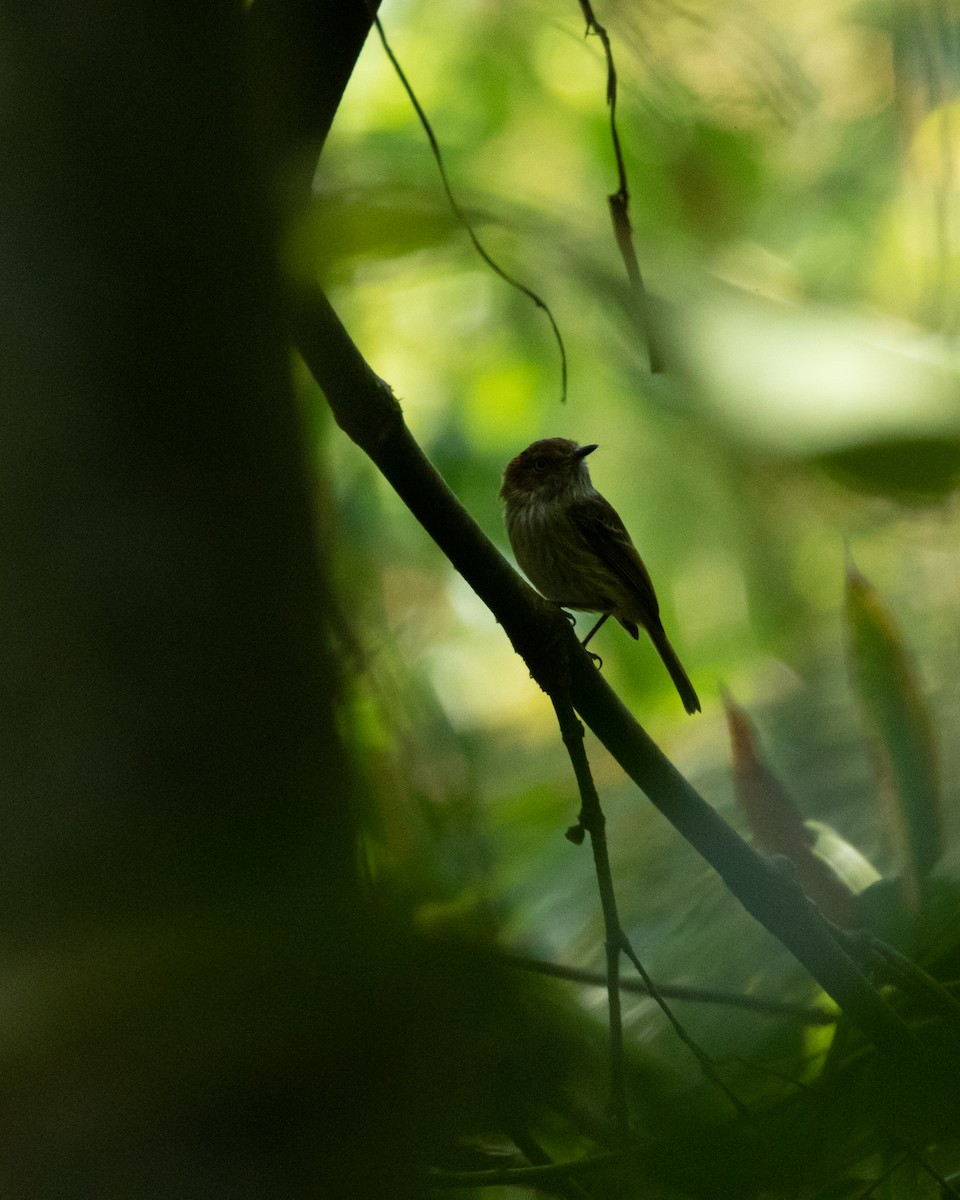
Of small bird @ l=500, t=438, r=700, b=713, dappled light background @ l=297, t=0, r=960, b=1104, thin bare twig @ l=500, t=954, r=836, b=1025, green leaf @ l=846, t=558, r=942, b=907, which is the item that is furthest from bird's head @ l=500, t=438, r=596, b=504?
thin bare twig @ l=500, t=954, r=836, b=1025

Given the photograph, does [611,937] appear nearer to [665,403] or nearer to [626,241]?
[665,403]

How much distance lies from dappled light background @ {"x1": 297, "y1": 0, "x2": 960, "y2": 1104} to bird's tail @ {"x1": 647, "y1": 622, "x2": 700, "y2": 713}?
0.32 ft

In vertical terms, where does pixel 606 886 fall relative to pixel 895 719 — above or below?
below

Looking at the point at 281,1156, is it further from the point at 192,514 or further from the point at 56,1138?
the point at 192,514

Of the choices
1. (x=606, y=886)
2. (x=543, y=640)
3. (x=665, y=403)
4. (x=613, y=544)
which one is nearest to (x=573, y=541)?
(x=613, y=544)

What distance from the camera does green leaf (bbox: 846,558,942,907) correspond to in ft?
5.65

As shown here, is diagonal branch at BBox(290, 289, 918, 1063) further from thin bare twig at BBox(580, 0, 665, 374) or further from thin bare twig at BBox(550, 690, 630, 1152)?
thin bare twig at BBox(580, 0, 665, 374)

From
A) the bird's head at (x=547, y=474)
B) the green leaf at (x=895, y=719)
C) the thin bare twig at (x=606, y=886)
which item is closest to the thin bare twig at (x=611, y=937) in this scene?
the thin bare twig at (x=606, y=886)

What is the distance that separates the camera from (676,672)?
3717 mm

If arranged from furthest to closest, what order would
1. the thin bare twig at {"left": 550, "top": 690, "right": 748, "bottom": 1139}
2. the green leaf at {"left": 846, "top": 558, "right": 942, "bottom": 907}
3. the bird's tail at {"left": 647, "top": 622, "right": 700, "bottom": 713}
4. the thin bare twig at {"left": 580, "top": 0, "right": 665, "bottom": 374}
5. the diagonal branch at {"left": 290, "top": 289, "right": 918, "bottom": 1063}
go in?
the bird's tail at {"left": 647, "top": 622, "right": 700, "bottom": 713}, the green leaf at {"left": 846, "top": 558, "right": 942, "bottom": 907}, the diagonal branch at {"left": 290, "top": 289, "right": 918, "bottom": 1063}, the thin bare twig at {"left": 580, "top": 0, "right": 665, "bottom": 374}, the thin bare twig at {"left": 550, "top": 690, "right": 748, "bottom": 1139}

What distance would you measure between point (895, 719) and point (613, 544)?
7.82 ft

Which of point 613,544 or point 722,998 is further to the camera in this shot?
point 613,544

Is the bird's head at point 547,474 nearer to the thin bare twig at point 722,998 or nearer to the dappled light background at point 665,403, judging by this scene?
Result: the dappled light background at point 665,403

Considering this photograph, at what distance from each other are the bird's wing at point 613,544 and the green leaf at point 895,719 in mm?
2068
